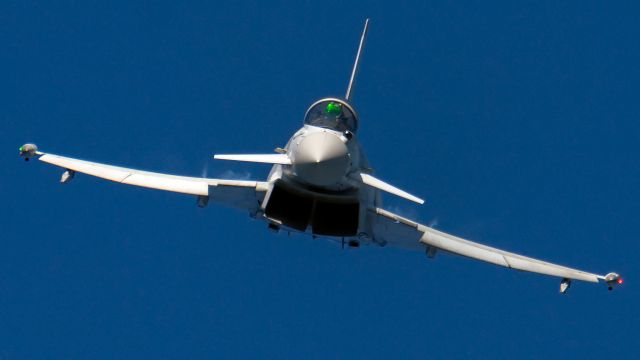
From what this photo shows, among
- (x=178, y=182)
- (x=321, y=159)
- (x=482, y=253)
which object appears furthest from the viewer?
(x=178, y=182)

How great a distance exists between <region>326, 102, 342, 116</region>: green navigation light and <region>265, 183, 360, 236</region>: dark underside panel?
135 inches

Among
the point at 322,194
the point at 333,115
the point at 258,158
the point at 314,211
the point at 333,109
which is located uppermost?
the point at 333,109

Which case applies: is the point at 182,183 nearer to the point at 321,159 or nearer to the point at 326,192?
the point at 326,192

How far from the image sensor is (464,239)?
38.2 meters

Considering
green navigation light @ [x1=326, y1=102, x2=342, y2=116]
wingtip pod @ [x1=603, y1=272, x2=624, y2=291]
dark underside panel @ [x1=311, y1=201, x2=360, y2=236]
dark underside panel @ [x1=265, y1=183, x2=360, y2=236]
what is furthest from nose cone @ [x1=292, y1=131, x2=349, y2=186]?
wingtip pod @ [x1=603, y1=272, x2=624, y2=291]

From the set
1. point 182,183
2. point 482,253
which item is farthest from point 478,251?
point 182,183

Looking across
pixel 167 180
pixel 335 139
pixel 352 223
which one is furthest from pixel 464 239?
pixel 167 180

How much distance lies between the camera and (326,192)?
3384 centimetres

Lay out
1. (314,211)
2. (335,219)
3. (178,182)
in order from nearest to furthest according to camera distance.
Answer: (314,211)
(335,219)
(178,182)

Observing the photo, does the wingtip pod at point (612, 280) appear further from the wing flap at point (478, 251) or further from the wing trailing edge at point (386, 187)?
the wing trailing edge at point (386, 187)

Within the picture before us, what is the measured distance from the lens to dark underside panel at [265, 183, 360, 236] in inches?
1337

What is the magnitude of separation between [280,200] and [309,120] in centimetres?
324

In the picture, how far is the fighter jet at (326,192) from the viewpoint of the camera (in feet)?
105

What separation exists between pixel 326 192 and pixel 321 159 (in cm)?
255
